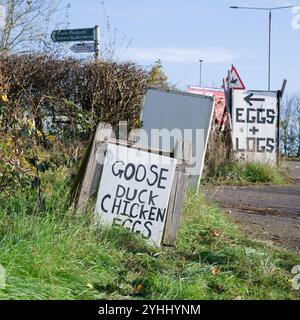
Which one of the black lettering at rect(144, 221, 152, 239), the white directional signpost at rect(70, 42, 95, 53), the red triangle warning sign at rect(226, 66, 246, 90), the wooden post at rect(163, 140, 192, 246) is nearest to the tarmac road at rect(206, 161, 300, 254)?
the wooden post at rect(163, 140, 192, 246)

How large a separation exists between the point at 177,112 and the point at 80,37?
418cm

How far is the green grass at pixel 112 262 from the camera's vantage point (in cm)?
450

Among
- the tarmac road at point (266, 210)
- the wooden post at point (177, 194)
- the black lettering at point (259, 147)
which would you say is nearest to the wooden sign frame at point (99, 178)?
the wooden post at point (177, 194)

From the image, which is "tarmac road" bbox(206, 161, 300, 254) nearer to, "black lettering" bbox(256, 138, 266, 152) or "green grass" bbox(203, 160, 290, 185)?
"green grass" bbox(203, 160, 290, 185)

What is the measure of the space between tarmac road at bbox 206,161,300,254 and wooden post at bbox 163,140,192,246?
4.21 feet

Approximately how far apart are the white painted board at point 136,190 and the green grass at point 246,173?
638 cm

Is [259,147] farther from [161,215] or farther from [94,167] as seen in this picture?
[94,167]

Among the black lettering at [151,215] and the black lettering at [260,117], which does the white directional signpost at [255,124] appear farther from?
the black lettering at [151,215]

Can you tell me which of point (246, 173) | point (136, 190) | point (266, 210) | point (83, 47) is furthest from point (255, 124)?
point (136, 190)

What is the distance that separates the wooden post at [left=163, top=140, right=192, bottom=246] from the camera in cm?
601

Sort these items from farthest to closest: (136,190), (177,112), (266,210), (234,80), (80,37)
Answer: (234,80)
(80,37)
(177,112)
(266,210)
(136,190)

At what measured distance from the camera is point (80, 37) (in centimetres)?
1286

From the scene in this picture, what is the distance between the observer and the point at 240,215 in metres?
8.49

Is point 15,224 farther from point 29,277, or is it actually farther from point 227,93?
point 227,93
